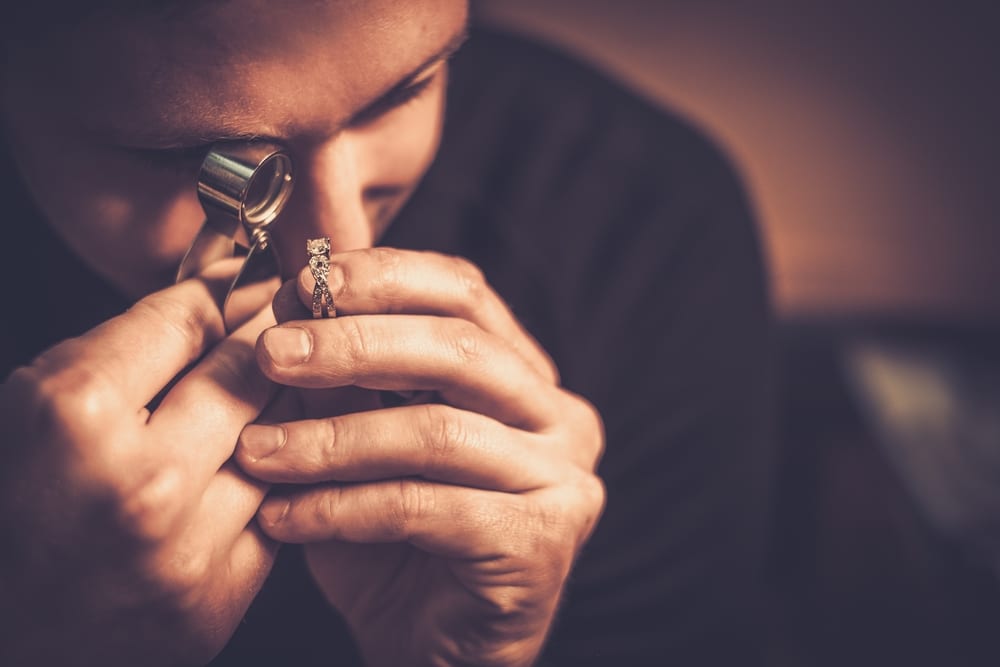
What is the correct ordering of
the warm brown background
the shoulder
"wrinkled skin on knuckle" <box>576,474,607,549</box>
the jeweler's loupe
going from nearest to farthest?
the jeweler's loupe < "wrinkled skin on knuckle" <box>576,474,607,549</box> < the shoulder < the warm brown background

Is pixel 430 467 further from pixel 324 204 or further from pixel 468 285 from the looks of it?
pixel 324 204

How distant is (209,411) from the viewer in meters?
0.58

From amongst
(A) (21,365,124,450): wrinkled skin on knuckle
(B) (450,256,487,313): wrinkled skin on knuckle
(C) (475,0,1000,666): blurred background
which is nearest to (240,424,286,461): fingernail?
(A) (21,365,124,450): wrinkled skin on knuckle

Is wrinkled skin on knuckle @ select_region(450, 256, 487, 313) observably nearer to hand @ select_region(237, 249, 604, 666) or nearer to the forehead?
hand @ select_region(237, 249, 604, 666)

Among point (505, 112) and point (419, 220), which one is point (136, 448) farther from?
point (505, 112)

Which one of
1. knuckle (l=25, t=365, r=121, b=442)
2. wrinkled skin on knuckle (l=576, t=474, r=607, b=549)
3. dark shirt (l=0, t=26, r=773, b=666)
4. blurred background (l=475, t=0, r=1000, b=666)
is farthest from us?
blurred background (l=475, t=0, r=1000, b=666)

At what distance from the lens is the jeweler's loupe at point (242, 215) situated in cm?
61

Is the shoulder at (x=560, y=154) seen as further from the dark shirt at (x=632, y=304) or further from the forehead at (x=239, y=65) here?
the forehead at (x=239, y=65)

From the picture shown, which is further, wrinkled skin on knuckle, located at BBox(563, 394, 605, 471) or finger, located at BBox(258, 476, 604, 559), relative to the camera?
wrinkled skin on knuckle, located at BBox(563, 394, 605, 471)

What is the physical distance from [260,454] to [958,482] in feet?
5.20

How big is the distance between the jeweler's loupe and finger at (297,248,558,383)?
0.11 meters

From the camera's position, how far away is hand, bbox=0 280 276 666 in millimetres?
520

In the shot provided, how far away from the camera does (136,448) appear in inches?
21.0

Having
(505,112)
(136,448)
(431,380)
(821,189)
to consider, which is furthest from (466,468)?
(821,189)
